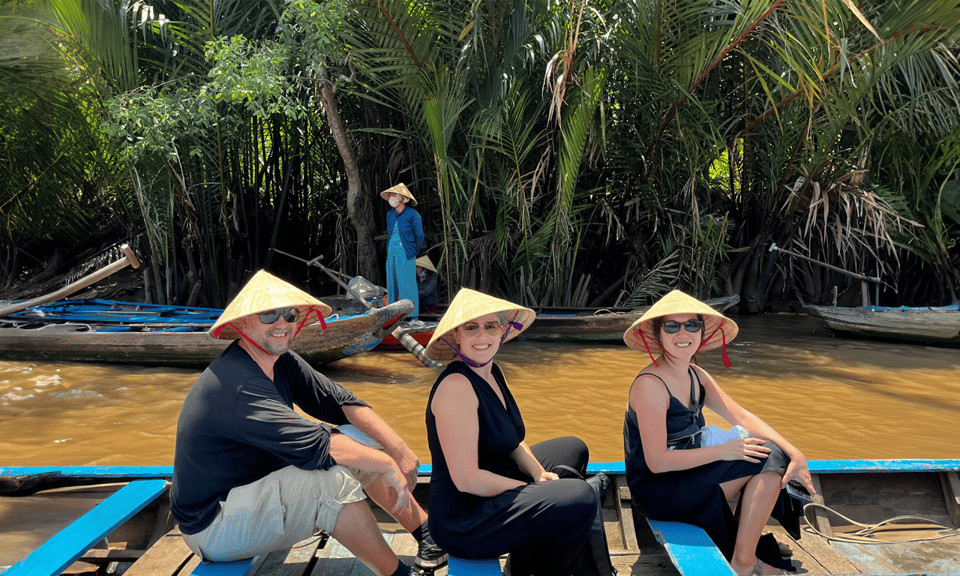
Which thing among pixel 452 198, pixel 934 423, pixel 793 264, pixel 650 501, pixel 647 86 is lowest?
pixel 934 423

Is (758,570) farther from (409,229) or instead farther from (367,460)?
(409,229)

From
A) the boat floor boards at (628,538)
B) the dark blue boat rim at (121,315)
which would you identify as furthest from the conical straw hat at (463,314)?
the dark blue boat rim at (121,315)

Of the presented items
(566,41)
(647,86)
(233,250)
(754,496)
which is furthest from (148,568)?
(233,250)

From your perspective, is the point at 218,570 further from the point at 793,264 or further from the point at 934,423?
the point at 793,264

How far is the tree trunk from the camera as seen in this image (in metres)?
7.97

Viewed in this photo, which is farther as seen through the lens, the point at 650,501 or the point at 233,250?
the point at 233,250

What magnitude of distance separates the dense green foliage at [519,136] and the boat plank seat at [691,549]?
493 cm

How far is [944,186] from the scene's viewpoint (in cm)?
901

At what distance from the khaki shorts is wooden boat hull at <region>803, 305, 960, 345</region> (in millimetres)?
7995

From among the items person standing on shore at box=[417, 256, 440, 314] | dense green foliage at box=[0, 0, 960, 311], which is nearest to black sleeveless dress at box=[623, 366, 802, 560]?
dense green foliage at box=[0, 0, 960, 311]

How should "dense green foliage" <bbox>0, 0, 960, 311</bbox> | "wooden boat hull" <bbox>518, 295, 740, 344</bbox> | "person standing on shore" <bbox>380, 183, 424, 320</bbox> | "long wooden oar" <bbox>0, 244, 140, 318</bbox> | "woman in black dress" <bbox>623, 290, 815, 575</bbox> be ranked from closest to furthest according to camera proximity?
"woman in black dress" <bbox>623, 290, 815, 575</bbox>, "long wooden oar" <bbox>0, 244, 140, 318</bbox>, "dense green foliage" <bbox>0, 0, 960, 311</bbox>, "person standing on shore" <bbox>380, 183, 424, 320</bbox>, "wooden boat hull" <bbox>518, 295, 740, 344</bbox>

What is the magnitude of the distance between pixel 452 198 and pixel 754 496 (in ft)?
20.9

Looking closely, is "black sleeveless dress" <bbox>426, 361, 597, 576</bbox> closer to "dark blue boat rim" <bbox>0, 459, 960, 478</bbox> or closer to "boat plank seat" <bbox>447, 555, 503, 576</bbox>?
"boat plank seat" <bbox>447, 555, 503, 576</bbox>

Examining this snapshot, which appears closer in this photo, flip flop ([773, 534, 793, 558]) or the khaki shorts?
the khaki shorts
